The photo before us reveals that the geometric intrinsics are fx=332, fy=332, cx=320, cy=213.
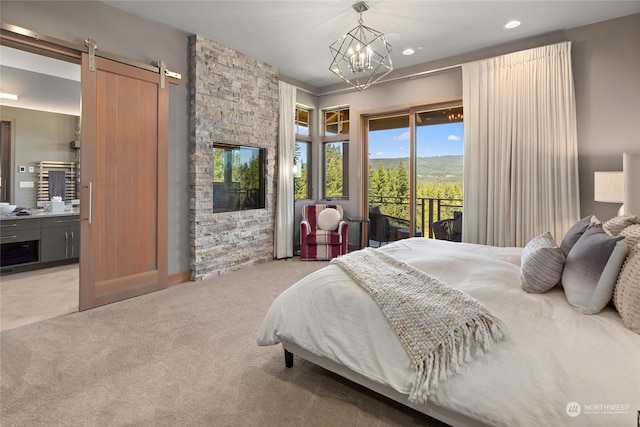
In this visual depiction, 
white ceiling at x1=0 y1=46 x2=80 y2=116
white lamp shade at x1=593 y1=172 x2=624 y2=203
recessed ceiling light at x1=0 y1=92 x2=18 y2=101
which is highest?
white ceiling at x1=0 y1=46 x2=80 y2=116

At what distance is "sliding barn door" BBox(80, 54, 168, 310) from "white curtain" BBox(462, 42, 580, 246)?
3.86 meters

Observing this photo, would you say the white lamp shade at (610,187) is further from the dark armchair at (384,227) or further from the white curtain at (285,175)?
the white curtain at (285,175)

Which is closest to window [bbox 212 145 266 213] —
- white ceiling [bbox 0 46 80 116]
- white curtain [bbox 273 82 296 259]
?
white curtain [bbox 273 82 296 259]

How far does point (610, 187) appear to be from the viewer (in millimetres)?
2990

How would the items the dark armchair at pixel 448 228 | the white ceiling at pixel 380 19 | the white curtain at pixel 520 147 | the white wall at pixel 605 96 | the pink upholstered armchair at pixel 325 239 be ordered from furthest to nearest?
the pink upholstered armchair at pixel 325 239 < the dark armchair at pixel 448 228 < the white curtain at pixel 520 147 < the white wall at pixel 605 96 < the white ceiling at pixel 380 19

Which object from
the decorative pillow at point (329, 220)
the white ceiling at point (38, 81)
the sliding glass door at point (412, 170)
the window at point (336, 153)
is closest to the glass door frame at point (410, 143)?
the sliding glass door at point (412, 170)

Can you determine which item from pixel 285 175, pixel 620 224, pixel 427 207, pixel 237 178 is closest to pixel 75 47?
pixel 237 178

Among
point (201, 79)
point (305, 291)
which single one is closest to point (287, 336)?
point (305, 291)

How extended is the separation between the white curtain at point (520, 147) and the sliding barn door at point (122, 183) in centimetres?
386

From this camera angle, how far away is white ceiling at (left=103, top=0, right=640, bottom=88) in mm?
3285

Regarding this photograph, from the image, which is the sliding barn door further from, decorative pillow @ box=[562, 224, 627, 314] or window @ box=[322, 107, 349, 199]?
decorative pillow @ box=[562, 224, 627, 314]

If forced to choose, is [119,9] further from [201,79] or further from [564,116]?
[564,116]

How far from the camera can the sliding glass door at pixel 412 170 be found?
4941mm

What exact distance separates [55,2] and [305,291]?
3.44m
